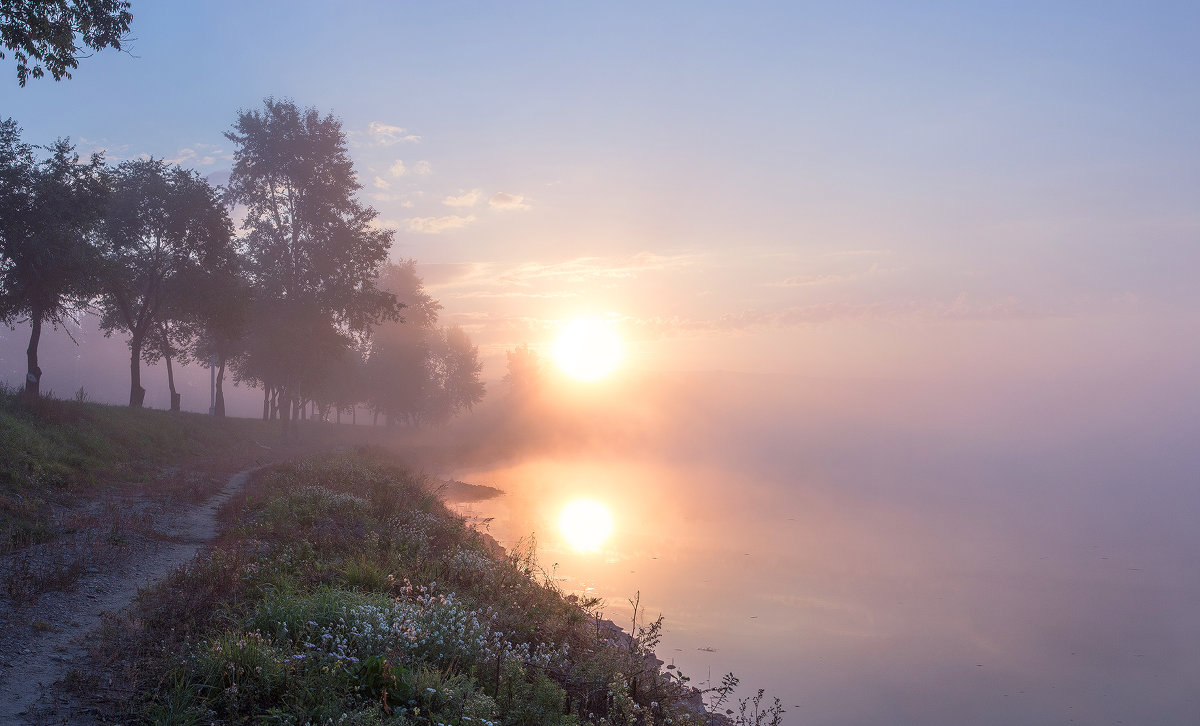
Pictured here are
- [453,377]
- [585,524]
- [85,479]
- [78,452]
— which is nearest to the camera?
[85,479]

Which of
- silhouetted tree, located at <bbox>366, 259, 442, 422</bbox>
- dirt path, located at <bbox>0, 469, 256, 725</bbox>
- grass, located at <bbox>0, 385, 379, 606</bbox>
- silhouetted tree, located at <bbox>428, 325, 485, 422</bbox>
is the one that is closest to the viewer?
dirt path, located at <bbox>0, 469, 256, 725</bbox>

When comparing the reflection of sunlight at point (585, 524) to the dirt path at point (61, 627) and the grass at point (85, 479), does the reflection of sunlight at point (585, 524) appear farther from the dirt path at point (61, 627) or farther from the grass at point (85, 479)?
the dirt path at point (61, 627)

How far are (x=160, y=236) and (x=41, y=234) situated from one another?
895 cm

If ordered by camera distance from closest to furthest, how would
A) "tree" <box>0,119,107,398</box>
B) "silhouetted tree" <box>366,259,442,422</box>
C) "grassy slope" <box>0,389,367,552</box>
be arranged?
"grassy slope" <box>0,389,367,552</box>
"tree" <box>0,119,107,398</box>
"silhouetted tree" <box>366,259,442,422</box>

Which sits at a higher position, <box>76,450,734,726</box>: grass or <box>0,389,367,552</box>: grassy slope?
<box>0,389,367,552</box>: grassy slope

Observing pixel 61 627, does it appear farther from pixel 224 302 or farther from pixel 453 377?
pixel 453 377

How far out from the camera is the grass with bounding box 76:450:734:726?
563cm

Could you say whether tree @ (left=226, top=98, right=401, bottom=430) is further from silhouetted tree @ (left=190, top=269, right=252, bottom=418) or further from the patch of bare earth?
the patch of bare earth

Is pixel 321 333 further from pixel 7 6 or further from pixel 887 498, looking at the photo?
pixel 887 498

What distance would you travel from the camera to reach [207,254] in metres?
32.2

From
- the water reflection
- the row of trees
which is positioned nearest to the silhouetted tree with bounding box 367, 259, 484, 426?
A: the row of trees

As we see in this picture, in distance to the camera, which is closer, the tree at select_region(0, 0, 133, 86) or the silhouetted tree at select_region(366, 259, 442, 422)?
the tree at select_region(0, 0, 133, 86)

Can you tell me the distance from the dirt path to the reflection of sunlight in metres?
15.8

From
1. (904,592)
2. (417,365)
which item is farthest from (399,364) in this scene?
(904,592)
